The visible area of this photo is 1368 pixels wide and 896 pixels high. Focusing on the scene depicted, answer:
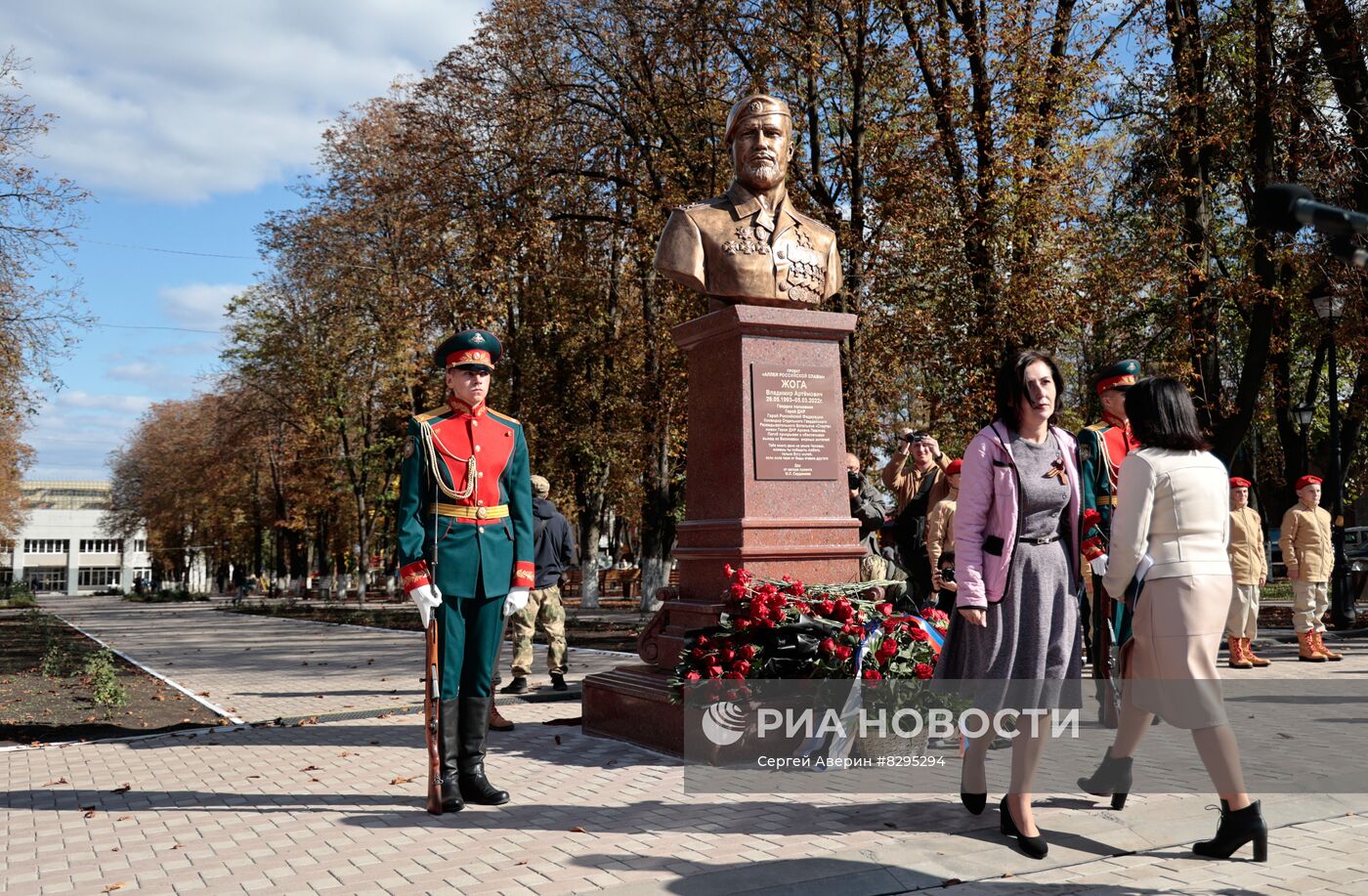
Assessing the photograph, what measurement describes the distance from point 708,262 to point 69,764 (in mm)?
5401

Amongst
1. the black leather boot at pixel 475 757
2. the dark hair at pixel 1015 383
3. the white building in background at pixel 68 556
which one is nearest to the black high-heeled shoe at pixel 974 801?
the dark hair at pixel 1015 383

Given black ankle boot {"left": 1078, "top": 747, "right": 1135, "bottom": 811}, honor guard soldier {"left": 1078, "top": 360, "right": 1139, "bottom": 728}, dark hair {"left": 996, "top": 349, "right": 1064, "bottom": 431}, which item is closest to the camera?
dark hair {"left": 996, "top": 349, "right": 1064, "bottom": 431}

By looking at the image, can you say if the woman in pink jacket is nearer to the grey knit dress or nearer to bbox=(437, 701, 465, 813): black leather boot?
the grey knit dress

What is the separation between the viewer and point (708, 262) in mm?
8062

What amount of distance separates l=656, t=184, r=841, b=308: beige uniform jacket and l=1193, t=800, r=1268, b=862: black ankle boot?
454cm

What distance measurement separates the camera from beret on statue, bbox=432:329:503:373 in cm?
622

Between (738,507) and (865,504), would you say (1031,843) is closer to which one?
(738,507)

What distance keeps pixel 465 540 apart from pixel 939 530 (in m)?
4.88

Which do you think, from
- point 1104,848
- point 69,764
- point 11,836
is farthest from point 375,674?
point 1104,848

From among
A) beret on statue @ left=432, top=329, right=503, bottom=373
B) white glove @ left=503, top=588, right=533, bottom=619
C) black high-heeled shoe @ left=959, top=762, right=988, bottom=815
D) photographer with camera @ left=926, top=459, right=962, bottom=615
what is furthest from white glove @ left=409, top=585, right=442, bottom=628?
photographer with camera @ left=926, top=459, right=962, bottom=615

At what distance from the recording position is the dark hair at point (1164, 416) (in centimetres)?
475

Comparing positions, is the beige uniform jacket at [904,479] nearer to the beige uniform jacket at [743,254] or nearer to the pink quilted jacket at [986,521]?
the beige uniform jacket at [743,254]

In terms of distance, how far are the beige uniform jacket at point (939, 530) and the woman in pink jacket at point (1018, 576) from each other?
461 centimetres

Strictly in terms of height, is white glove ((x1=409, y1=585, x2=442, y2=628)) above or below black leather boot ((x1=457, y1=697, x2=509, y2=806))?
above
